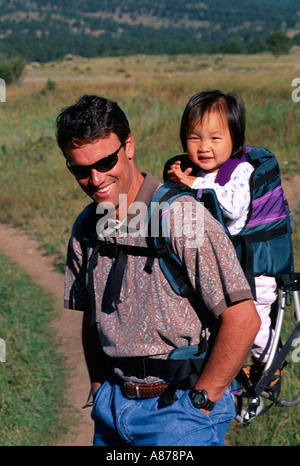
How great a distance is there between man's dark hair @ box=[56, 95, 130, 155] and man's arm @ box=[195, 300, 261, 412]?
811 mm

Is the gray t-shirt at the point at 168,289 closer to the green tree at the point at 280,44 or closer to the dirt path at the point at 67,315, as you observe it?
the dirt path at the point at 67,315

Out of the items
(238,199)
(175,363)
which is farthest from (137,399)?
(238,199)

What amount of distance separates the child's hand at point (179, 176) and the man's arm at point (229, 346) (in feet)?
2.55

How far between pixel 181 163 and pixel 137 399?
3.98 ft

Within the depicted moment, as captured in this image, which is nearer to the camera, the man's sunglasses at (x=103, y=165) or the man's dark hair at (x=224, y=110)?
the man's sunglasses at (x=103, y=165)

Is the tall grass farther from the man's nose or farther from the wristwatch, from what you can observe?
the man's nose

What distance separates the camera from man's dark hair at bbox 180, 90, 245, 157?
9.50ft

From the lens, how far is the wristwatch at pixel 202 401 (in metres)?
2.21

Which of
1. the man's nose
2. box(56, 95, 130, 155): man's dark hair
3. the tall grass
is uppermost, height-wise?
box(56, 95, 130, 155): man's dark hair

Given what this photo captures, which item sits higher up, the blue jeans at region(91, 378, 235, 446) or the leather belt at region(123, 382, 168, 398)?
the leather belt at region(123, 382, 168, 398)

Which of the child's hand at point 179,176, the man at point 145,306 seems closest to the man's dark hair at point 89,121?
the man at point 145,306

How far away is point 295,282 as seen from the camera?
2967 mm

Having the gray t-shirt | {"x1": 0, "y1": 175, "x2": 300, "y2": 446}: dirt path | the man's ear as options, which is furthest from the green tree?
the gray t-shirt

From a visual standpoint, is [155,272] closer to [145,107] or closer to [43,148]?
[43,148]
